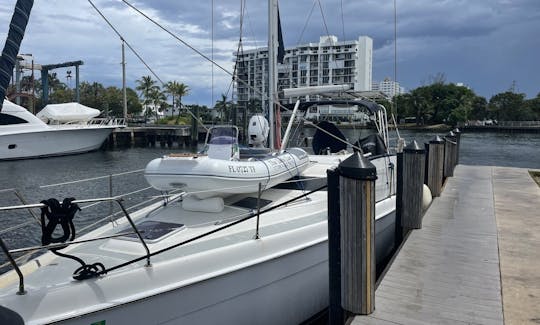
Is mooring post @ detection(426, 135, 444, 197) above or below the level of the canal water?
above

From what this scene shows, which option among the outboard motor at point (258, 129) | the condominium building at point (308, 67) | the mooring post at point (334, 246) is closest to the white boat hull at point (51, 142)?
the condominium building at point (308, 67)

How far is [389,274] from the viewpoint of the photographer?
17.8 ft

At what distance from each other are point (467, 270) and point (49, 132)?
113ft

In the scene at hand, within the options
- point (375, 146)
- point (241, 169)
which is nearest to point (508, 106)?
point (375, 146)

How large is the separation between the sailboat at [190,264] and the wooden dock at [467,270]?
1.03 metres

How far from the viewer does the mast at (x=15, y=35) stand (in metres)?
2.44

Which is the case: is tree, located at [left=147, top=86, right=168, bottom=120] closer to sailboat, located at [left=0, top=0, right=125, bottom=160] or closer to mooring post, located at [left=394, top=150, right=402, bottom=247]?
sailboat, located at [left=0, top=0, right=125, bottom=160]

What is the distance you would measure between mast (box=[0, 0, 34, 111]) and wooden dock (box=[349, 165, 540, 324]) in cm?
371

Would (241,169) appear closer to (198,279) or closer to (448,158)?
(198,279)

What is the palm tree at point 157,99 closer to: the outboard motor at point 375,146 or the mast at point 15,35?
the outboard motor at point 375,146

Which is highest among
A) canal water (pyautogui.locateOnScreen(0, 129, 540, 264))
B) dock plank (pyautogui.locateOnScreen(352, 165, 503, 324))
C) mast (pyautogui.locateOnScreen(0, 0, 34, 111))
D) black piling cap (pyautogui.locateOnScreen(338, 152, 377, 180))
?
mast (pyautogui.locateOnScreen(0, 0, 34, 111))

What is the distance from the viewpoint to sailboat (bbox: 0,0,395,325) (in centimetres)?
348

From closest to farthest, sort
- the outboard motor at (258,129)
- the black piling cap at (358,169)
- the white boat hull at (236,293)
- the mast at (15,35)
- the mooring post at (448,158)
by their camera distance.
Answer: the mast at (15,35) → the white boat hull at (236,293) → the black piling cap at (358,169) → the outboard motor at (258,129) → the mooring post at (448,158)

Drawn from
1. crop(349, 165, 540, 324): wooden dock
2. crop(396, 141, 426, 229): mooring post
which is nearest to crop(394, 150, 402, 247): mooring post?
crop(396, 141, 426, 229): mooring post
